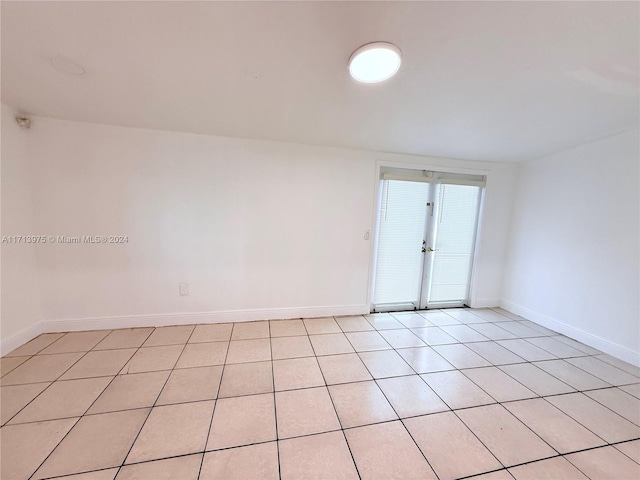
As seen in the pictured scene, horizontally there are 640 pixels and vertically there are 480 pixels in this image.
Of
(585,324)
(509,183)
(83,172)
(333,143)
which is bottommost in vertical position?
(585,324)

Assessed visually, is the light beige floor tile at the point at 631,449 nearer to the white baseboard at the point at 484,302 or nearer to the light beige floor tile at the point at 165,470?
the white baseboard at the point at 484,302

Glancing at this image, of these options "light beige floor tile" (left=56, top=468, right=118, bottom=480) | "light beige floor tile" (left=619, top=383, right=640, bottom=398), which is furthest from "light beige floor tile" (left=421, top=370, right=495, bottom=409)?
"light beige floor tile" (left=56, top=468, right=118, bottom=480)

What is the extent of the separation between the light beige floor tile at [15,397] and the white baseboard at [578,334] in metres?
5.04

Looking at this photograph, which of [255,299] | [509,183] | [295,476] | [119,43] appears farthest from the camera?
[509,183]

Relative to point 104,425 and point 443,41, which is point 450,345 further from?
point 104,425

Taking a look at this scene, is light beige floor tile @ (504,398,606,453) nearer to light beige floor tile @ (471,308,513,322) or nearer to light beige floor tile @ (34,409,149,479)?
light beige floor tile @ (471,308,513,322)

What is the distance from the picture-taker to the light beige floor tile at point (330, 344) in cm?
233

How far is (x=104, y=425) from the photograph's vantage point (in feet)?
4.76

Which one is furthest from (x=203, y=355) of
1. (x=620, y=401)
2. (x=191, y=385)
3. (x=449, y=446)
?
(x=620, y=401)

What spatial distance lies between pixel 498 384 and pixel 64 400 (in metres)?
3.26

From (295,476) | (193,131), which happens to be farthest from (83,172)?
(295,476)

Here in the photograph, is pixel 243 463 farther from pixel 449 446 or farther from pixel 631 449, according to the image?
pixel 631 449

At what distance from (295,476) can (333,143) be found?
9.35 ft

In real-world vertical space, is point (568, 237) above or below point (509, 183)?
below
